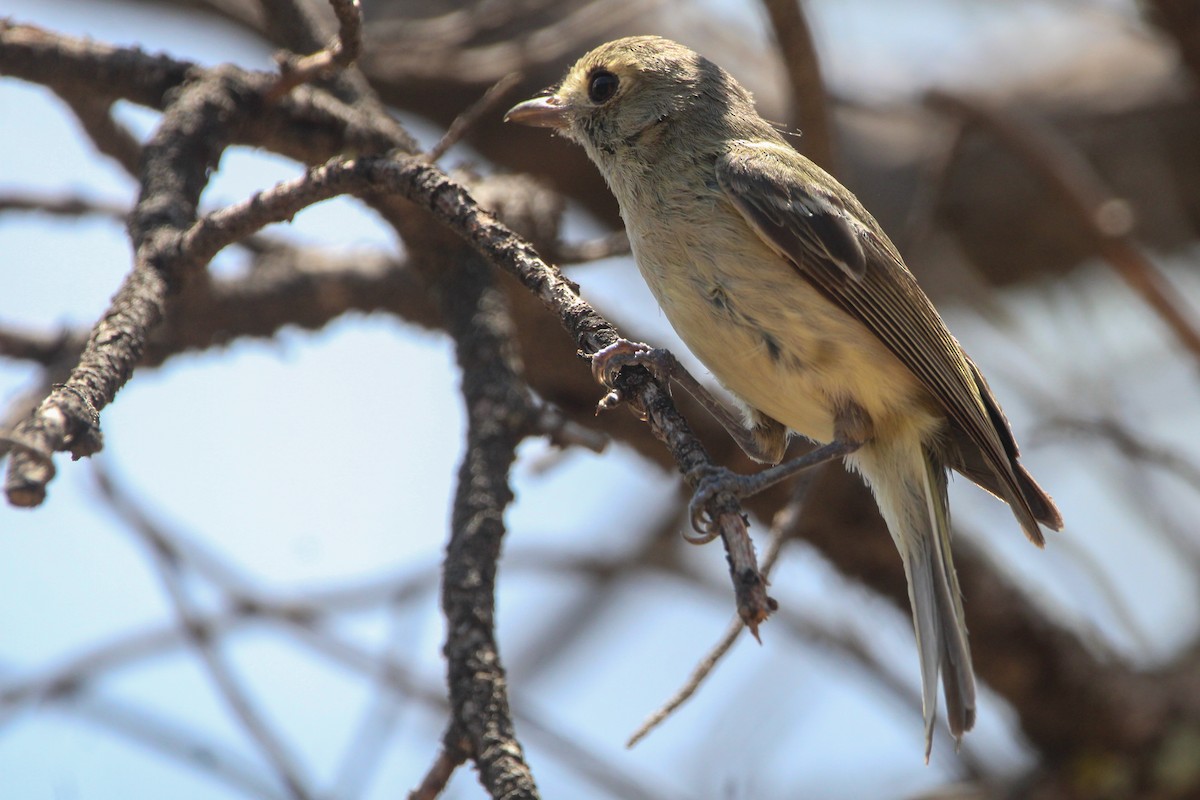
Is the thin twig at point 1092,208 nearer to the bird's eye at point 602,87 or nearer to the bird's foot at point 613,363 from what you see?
the bird's eye at point 602,87

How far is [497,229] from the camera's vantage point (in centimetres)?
220

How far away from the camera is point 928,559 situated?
2.94 metres

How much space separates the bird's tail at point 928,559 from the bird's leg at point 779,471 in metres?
0.14

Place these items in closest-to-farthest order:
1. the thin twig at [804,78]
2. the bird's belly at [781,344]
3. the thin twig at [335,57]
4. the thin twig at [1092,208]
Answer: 1. the thin twig at [335,57]
2. the bird's belly at [781,344]
3. the thin twig at [804,78]
4. the thin twig at [1092,208]

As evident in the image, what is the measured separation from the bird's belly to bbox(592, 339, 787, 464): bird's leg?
0.36 feet

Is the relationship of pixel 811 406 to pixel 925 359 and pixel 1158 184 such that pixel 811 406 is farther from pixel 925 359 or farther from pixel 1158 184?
pixel 1158 184

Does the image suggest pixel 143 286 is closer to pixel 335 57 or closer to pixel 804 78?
pixel 335 57

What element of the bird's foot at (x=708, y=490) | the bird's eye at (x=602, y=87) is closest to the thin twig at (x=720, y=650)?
the bird's foot at (x=708, y=490)

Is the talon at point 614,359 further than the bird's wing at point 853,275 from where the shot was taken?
No

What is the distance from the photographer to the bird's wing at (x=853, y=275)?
9.44 ft

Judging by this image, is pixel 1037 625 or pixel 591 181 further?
pixel 591 181

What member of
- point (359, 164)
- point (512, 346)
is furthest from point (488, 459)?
point (359, 164)

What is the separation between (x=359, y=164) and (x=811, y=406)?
1308 mm

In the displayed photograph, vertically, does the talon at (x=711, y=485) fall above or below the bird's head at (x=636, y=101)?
below
